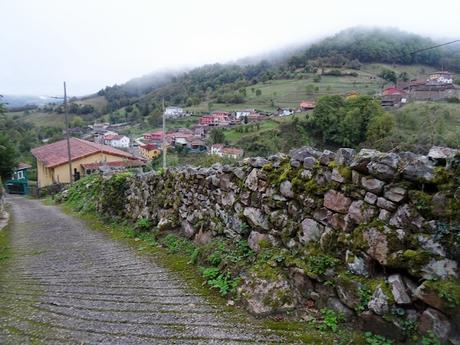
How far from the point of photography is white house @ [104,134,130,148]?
207 ft

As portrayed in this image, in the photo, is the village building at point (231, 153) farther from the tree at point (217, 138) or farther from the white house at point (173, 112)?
the white house at point (173, 112)

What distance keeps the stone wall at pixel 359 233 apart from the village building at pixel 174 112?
239 feet

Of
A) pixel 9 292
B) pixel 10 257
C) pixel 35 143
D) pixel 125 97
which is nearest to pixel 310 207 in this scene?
pixel 9 292

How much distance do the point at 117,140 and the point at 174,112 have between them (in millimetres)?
18013

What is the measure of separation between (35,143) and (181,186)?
6584cm

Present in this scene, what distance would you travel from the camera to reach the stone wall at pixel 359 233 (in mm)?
3119

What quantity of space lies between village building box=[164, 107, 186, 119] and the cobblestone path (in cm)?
7081

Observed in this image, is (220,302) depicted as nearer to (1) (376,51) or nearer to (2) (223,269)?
(2) (223,269)

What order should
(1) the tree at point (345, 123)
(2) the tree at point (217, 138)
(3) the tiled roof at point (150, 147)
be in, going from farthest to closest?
(3) the tiled roof at point (150, 147), (2) the tree at point (217, 138), (1) the tree at point (345, 123)

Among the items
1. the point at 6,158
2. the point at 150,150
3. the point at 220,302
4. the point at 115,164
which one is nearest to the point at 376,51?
the point at 150,150

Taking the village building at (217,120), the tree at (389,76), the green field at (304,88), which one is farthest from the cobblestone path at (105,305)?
the tree at (389,76)

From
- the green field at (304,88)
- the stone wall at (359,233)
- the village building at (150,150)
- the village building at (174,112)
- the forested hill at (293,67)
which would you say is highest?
the forested hill at (293,67)

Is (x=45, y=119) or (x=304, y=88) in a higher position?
(x=304, y=88)

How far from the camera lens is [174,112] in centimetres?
7819
